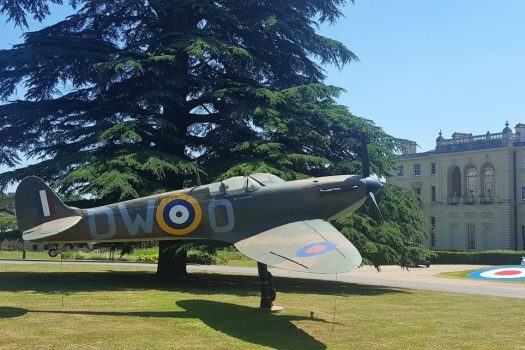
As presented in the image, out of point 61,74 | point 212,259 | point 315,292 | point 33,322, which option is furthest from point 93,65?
point 212,259

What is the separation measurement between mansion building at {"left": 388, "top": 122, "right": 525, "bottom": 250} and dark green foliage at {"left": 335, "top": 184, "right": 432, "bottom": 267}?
47.9 metres

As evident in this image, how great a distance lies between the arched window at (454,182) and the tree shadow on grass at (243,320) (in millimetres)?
70800

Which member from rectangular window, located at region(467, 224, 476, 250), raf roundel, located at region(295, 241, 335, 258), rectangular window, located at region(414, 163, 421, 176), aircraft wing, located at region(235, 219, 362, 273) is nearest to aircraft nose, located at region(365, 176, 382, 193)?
aircraft wing, located at region(235, 219, 362, 273)

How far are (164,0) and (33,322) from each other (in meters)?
15.8

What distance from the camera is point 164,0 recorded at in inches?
913

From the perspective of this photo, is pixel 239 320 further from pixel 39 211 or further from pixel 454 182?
pixel 454 182

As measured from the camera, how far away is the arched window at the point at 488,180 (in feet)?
247

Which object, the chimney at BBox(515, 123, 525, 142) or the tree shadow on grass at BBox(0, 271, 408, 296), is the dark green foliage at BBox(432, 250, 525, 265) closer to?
the chimney at BBox(515, 123, 525, 142)

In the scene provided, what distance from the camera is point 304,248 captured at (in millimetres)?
10688

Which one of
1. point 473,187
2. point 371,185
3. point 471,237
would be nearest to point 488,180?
point 473,187

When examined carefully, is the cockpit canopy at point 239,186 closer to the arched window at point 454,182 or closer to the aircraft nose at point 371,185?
the aircraft nose at point 371,185

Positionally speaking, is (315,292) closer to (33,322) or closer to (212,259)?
(33,322)

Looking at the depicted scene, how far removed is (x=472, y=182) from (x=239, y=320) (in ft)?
243

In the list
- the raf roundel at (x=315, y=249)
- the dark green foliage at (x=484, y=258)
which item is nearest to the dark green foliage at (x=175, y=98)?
the raf roundel at (x=315, y=249)
